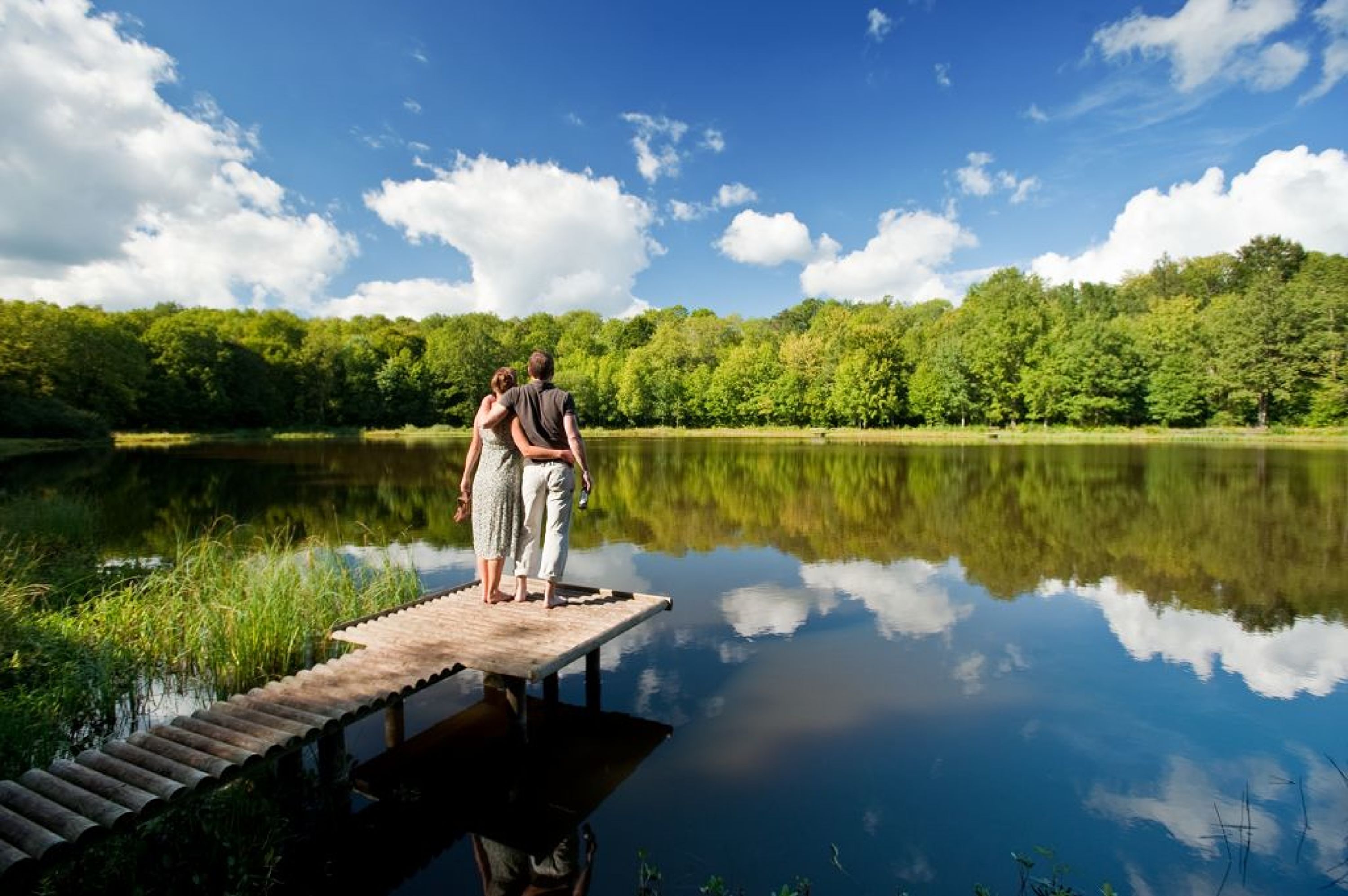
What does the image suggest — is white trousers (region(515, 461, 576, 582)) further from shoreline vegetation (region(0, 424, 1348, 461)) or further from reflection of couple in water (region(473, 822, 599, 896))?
shoreline vegetation (region(0, 424, 1348, 461))

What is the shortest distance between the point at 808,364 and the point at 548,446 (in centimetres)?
6430

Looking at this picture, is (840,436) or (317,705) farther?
(840,436)

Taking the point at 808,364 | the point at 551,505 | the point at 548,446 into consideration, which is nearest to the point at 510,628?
the point at 551,505

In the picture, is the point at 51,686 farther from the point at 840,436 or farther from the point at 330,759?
the point at 840,436

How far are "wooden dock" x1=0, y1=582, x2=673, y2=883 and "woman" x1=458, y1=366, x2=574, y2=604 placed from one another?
2.13 feet

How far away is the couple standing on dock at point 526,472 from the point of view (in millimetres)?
6508

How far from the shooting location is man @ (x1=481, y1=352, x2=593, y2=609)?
650cm

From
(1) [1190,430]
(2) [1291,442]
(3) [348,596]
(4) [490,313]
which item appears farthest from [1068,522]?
(4) [490,313]

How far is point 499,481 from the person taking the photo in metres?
6.69

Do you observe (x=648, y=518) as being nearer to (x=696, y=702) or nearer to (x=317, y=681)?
(x=696, y=702)

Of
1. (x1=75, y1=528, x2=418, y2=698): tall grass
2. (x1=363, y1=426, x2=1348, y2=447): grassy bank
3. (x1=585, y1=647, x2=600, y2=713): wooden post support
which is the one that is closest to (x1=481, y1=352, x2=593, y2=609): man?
(x1=585, y1=647, x2=600, y2=713): wooden post support

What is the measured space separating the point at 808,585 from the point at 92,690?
925 cm

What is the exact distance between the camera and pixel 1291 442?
43875 millimetres

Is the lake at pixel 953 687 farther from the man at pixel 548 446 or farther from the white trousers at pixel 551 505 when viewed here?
the man at pixel 548 446
